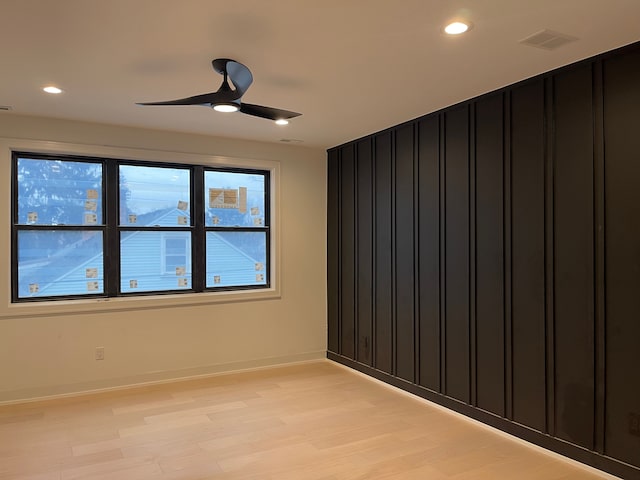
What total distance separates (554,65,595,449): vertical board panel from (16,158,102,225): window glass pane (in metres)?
3.98

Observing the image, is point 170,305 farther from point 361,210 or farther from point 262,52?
point 262,52

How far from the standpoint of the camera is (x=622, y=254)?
274 cm

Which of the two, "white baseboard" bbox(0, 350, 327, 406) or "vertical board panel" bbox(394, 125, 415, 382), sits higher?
"vertical board panel" bbox(394, 125, 415, 382)

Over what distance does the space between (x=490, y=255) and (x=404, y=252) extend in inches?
39.3

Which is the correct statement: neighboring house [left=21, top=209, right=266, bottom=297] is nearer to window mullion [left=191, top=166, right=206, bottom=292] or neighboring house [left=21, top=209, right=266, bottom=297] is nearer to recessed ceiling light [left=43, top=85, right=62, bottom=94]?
window mullion [left=191, top=166, right=206, bottom=292]

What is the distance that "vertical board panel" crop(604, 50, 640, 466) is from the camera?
2668 millimetres

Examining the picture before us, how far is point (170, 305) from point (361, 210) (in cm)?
221

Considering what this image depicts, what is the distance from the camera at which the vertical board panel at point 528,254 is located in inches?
125

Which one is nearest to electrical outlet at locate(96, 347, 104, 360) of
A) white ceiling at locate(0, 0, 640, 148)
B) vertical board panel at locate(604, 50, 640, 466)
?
white ceiling at locate(0, 0, 640, 148)

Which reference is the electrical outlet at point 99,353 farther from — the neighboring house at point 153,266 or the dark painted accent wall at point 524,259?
the dark painted accent wall at point 524,259

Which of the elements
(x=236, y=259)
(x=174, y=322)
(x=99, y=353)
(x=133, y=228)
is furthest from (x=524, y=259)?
(x=99, y=353)

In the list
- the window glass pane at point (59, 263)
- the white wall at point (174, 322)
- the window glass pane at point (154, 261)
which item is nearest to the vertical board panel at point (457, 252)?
the white wall at point (174, 322)

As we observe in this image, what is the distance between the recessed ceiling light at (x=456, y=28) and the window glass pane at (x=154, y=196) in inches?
129

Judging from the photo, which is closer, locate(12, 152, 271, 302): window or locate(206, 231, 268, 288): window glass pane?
locate(12, 152, 271, 302): window
